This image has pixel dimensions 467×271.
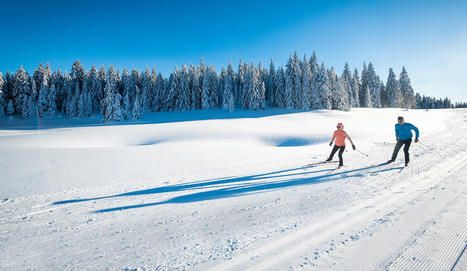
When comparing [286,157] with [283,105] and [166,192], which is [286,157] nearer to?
[166,192]

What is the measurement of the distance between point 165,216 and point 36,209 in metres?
3.34

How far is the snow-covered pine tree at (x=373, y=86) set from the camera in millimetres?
61531

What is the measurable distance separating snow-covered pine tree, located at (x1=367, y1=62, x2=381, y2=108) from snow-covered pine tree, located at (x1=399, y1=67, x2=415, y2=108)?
30.7 ft

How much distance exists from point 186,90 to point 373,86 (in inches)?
2245

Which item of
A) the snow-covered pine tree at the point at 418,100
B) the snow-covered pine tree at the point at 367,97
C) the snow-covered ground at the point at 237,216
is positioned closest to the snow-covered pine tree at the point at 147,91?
the snow-covered ground at the point at 237,216

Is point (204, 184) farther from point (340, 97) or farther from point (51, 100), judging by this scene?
point (51, 100)

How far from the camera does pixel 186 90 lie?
186 feet

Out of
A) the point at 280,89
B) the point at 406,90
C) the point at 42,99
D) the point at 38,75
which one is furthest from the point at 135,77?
the point at 406,90

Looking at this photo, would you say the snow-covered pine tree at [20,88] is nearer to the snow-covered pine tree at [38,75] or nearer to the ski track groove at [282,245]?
the snow-covered pine tree at [38,75]

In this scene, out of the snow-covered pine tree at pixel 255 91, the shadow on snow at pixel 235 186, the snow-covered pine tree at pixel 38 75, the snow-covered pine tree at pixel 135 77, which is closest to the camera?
the shadow on snow at pixel 235 186

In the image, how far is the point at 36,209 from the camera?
16.0 ft

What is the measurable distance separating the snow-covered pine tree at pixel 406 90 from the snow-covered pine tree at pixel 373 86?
9.35 meters

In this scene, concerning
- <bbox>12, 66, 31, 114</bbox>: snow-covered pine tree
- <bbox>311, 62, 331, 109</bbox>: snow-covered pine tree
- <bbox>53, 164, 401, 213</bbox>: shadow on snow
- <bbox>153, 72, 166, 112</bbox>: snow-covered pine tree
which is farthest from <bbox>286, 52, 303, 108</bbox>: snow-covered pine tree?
<bbox>12, 66, 31, 114</bbox>: snow-covered pine tree

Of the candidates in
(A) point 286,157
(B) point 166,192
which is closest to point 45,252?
(B) point 166,192
